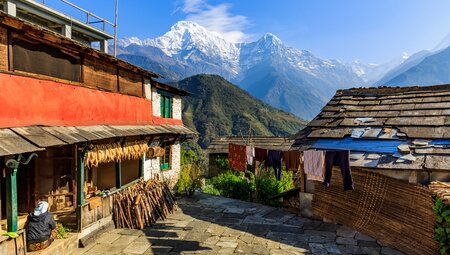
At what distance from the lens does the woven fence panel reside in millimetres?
8469

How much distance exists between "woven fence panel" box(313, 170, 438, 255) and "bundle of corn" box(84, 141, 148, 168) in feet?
22.3

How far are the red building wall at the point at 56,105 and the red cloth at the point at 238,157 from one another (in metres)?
4.46

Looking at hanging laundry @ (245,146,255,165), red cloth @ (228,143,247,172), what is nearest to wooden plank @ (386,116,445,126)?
Answer: hanging laundry @ (245,146,255,165)

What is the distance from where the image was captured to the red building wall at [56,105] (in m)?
7.73

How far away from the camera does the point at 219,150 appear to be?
26.4m

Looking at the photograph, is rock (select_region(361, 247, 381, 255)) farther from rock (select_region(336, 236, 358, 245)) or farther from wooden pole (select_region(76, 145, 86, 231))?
wooden pole (select_region(76, 145, 86, 231))

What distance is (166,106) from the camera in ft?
62.6

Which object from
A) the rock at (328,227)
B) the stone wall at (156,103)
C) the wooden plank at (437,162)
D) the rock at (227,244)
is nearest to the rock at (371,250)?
the rock at (328,227)

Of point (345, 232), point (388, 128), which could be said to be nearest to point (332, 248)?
point (345, 232)

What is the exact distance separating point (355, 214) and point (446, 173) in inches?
115

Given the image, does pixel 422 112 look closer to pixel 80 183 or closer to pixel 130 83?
pixel 80 183

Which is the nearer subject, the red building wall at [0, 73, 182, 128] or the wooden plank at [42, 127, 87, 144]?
the red building wall at [0, 73, 182, 128]

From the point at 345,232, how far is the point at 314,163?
2396mm

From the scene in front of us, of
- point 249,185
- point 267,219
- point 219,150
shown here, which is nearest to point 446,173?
point 267,219
